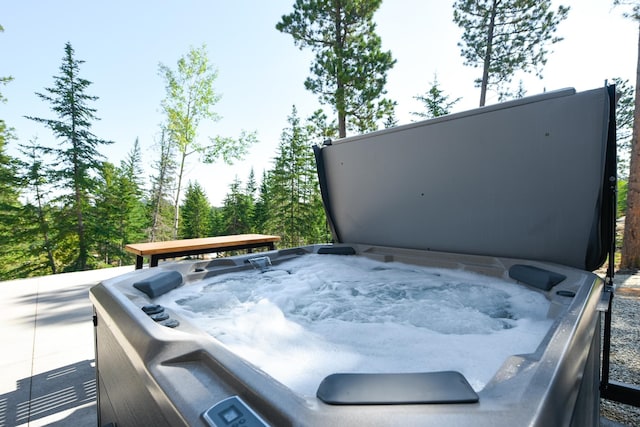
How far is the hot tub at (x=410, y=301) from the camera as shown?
0.51 metres

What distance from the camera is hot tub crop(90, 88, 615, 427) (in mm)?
506

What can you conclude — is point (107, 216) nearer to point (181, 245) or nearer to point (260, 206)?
point (260, 206)

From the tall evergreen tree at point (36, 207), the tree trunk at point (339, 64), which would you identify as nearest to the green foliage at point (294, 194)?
the tree trunk at point (339, 64)

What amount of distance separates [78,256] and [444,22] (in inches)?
531

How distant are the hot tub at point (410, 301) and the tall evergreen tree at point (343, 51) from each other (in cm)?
522

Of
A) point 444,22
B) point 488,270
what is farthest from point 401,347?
point 444,22

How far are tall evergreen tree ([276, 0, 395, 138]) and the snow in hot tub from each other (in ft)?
19.5

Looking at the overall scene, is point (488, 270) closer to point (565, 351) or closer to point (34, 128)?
point (565, 351)

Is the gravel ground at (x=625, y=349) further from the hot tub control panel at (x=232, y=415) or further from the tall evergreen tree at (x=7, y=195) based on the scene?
the tall evergreen tree at (x=7, y=195)

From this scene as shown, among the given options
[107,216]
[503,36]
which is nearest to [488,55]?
[503,36]

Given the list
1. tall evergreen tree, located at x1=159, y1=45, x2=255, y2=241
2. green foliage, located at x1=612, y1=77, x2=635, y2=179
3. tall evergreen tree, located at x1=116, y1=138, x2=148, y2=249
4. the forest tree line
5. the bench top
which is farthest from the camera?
tall evergreen tree, located at x1=116, y1=138, x2=148, y2=249

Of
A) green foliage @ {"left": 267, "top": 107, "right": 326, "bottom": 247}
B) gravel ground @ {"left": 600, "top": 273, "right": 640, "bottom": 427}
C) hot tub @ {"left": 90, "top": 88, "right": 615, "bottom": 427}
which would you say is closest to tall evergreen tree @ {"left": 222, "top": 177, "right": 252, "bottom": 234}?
green foliage @ {"left": 267, "top": 107, "right": 326, "bottom": 247}

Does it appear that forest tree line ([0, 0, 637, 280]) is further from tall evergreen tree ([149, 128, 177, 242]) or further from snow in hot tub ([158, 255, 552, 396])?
snow in hot tub ([158, 255, 552, 396])

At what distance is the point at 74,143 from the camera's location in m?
9.24
